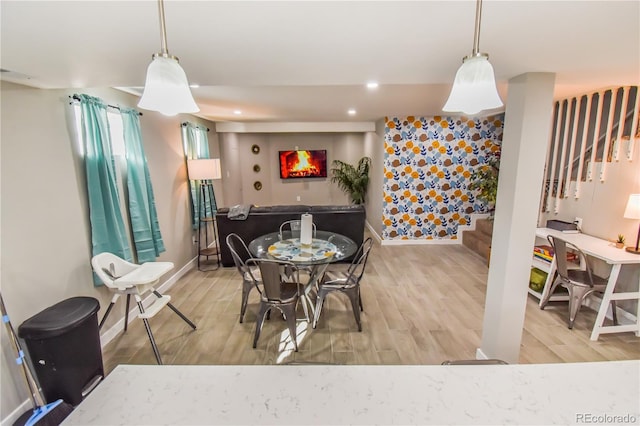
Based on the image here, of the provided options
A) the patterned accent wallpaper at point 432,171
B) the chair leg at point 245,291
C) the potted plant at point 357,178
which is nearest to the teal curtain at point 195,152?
the chair leg at point 245,291

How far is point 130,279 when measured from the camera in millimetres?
2277

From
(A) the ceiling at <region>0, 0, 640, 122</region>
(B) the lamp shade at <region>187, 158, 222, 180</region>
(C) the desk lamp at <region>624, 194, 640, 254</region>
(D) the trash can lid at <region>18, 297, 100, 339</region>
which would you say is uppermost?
(A) the ceiling at <region>0, 0, 640, 122</region>

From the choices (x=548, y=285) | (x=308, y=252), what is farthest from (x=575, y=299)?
(x=308, y=252)

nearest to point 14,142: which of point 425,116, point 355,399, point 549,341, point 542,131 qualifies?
point 355,399

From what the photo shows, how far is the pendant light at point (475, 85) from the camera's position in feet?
→ 3.01

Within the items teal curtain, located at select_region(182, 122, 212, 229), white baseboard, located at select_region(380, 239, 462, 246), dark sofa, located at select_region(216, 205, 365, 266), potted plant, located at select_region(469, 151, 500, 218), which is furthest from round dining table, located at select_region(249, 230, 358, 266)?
potted plant, located at select_region(469, 151, 500, 218)

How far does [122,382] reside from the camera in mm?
917

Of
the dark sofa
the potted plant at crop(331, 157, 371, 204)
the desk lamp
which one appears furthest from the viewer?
the potted plant at crop(331, 157, 371, 204)

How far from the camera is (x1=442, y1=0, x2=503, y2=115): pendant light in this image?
3.01 ft

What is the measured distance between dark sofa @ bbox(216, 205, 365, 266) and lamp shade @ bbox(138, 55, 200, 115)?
3.15 meters

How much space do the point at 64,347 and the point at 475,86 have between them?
258cm

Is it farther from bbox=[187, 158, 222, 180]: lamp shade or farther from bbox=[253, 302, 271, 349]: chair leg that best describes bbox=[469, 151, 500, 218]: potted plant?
bbox=[187, 158, 222, 180]: lamp shade

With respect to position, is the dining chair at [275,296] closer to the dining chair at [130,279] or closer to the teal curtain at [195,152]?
the dining chair at [130,279]

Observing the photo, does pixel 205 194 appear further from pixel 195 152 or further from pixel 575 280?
pixel 575 280
